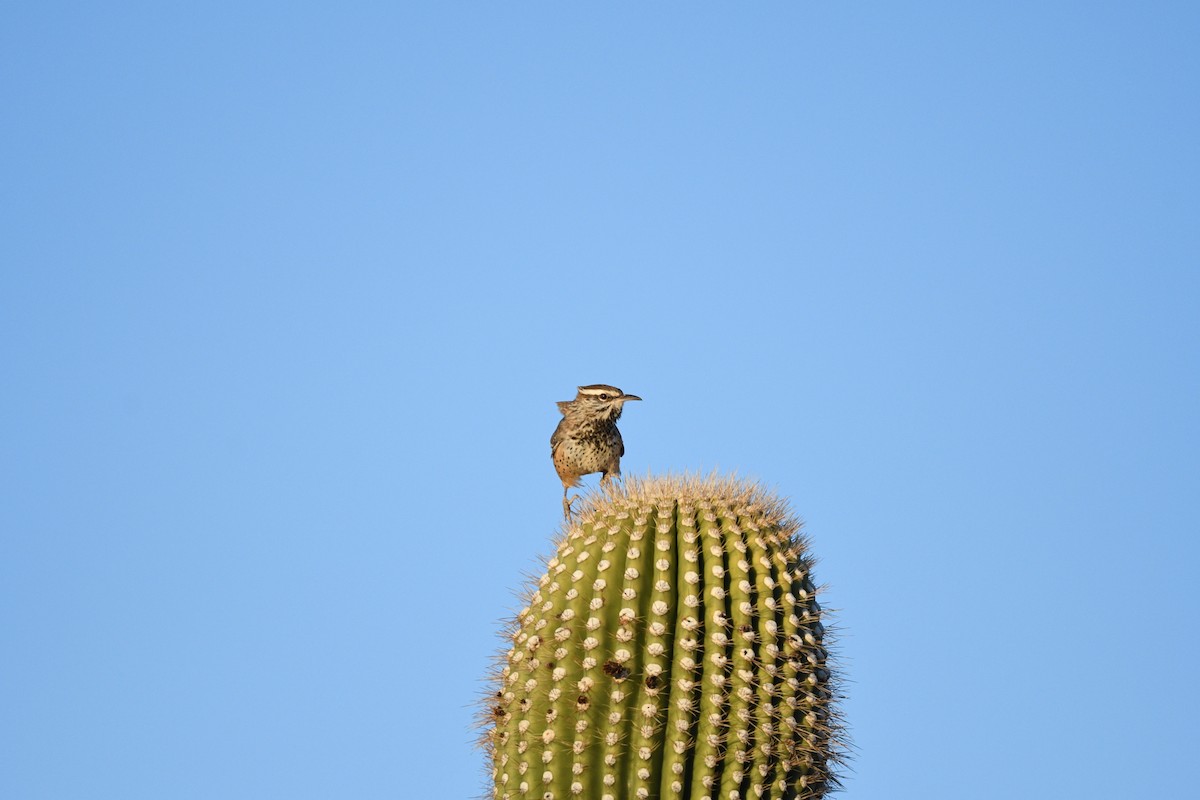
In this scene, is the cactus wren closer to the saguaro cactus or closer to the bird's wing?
the bird's wing

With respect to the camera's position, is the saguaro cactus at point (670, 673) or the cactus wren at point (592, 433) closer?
the saguaro cactus at point (670, 673)

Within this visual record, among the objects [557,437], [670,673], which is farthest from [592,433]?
[670,673]

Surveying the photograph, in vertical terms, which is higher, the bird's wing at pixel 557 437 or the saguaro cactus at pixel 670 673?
the bird's wing at pixel 557 437

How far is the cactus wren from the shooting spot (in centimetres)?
1015

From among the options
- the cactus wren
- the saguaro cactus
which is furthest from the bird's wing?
the saguaro cactus

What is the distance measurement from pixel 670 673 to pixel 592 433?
396cm

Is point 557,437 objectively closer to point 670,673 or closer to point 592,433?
point 592,433

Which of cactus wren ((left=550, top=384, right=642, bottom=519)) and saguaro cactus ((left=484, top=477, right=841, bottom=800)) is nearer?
saguaro cactus ((left=484, top=477, right=841, bottom=800))

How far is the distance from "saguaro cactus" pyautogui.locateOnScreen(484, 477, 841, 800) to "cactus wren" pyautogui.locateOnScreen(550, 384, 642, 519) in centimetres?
336

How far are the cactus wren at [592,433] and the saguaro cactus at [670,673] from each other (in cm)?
336

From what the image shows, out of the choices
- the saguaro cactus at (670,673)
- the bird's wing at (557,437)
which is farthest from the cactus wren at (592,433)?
the saguaro cactus at (670,673)

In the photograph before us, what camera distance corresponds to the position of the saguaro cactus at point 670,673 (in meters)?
6.18

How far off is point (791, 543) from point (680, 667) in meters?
0.90

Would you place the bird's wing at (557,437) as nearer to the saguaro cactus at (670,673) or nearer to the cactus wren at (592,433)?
the cactus wren at (592,433)
